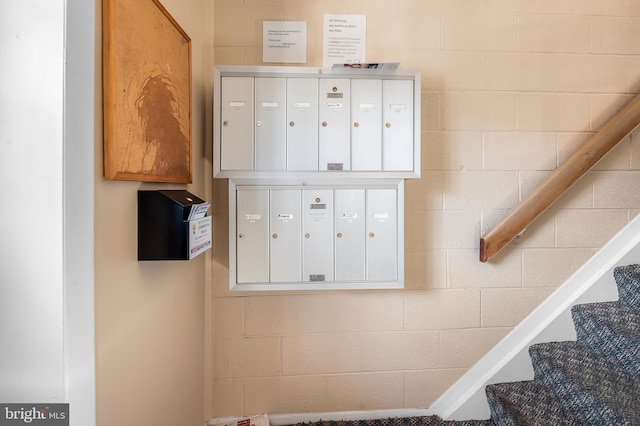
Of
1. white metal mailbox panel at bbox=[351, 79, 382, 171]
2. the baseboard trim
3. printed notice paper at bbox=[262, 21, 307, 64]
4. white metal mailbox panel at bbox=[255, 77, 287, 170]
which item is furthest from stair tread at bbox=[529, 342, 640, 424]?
printed notice paper at bbox=[262, 21, 307, 64]

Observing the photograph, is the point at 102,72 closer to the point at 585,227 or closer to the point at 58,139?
the point at 58,139

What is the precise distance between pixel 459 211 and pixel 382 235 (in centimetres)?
45

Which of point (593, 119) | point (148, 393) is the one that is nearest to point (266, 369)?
point (148, 393)

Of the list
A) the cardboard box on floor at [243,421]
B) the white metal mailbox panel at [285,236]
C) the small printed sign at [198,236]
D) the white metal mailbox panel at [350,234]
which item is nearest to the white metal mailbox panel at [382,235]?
the white metal mailbox panel at [350,234]

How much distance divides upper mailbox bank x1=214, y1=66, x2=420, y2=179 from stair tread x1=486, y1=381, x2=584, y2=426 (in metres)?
0.94

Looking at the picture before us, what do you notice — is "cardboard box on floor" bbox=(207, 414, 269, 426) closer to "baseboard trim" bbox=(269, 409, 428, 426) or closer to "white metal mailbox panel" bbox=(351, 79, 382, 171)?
"baseboard trim" bbox=(269, 409, 428, 426)

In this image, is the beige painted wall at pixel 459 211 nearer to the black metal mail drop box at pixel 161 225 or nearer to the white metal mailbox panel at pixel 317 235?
the white metal mailbox panel at pixel 317 235

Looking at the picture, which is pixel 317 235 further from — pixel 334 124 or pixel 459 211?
pixel 459 211

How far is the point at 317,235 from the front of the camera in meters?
1.29

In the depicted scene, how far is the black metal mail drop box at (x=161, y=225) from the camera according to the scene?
852 millimetres

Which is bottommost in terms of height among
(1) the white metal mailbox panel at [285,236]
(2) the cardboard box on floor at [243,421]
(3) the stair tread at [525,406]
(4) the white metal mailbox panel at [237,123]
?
(2) the cardboard box on floor at [243,421]

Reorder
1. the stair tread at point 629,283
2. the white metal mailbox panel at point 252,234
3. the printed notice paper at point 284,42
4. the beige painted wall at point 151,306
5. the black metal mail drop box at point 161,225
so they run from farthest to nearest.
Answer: the printed notice paper at point 284,42 → the white metal mailbox panel at point 252,234 → the stair tread at point 629,283 → the black metal mail drop box at point 161,225 → the beige painted wall at point 151,306

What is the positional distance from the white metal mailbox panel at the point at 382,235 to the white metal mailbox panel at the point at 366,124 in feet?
0.42

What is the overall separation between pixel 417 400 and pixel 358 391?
29cm
